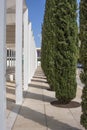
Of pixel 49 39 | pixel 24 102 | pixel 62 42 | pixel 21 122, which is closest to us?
pixel 21 122

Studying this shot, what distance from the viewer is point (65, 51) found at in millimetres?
10531

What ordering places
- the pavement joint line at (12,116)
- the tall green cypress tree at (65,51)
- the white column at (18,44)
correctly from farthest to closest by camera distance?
the white column at (18,44), the tall green cypress tree at (65,51), the pavement joint line at (12,116)

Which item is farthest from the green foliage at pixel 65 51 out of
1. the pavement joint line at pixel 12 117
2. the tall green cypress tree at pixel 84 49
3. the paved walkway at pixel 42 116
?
the tall green cypress tree at pixel 84 49

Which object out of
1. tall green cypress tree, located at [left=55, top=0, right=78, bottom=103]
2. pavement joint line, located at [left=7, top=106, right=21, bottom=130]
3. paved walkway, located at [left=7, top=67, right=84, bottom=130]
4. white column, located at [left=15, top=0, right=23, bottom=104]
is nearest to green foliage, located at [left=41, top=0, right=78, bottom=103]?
tall green cypress tree, located at [left=55, top=0, right=78, bottom=103]

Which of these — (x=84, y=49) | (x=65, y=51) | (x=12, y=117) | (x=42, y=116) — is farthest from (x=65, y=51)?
(x=84, y=49)

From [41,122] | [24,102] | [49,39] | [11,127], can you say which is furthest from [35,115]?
[49,39]

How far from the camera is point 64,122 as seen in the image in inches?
306

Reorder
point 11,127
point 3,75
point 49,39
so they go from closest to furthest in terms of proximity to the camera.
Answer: point 3,75 → point 11,127 → point 49,39

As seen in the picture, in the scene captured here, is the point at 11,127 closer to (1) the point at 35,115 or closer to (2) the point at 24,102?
(1) the point at 35,115

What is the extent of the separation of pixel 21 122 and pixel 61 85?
312 centimetres

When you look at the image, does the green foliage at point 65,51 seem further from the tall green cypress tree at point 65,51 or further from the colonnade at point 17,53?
the colonnade at point 17,53

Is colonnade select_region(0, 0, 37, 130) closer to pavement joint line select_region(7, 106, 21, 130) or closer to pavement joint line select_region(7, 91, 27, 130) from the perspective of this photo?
pavement joint line select_region(7, 91, 27, 130)

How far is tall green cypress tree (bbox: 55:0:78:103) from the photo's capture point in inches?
412

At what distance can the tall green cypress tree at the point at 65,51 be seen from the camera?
34.3ft
